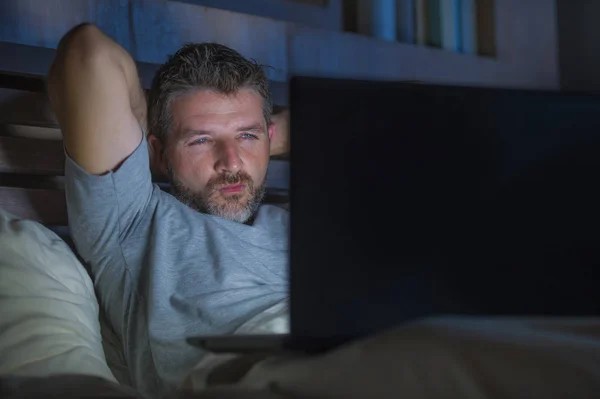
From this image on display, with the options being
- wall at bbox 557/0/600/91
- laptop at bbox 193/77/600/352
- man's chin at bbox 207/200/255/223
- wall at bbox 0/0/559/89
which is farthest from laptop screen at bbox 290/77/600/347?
wall at bbox 557/0/600/91

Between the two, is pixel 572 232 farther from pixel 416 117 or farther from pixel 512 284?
pixel 416 117

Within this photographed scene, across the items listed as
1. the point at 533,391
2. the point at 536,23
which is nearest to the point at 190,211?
the point at 533,391

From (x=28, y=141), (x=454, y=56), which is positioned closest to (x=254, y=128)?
(x=28, y=141)

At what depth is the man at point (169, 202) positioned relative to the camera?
126 centimetres

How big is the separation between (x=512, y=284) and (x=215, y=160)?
40.9 inches

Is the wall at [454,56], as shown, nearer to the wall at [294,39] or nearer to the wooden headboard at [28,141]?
the wall at [294,39]

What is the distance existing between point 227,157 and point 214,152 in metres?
0.03

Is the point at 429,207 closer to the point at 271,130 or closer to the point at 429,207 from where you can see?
the point at 429,207

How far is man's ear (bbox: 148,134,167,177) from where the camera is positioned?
1.63 metres

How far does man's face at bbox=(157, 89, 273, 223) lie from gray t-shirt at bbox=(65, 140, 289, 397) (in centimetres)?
10

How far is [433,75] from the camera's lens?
2092 mm

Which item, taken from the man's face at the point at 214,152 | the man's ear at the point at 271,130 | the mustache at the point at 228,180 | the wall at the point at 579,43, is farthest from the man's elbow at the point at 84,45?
the wall at the point at 579,43

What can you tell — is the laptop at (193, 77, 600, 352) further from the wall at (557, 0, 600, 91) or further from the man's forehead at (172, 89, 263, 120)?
the wall at (557, 0, 600, 91)

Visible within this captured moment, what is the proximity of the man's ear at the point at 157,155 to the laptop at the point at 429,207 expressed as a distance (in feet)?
3.49
